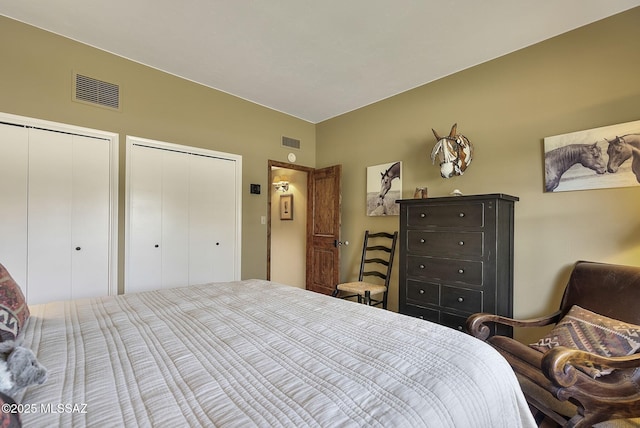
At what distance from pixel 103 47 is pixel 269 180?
2.22 metres

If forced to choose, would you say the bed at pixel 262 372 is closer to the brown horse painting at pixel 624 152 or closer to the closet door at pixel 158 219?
the closet door at pixel 158 219

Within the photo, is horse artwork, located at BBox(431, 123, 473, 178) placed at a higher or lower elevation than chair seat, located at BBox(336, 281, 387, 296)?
higher

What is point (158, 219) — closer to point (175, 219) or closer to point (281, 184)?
point (175, 219)

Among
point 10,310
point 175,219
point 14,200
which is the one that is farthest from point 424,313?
point 14,200

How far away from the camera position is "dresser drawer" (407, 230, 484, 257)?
7.66ft

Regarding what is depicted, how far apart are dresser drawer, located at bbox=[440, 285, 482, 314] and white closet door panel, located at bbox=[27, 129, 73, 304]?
3.40 meters

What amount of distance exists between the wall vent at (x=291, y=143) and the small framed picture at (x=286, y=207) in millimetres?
1134

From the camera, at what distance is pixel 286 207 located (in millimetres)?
5348

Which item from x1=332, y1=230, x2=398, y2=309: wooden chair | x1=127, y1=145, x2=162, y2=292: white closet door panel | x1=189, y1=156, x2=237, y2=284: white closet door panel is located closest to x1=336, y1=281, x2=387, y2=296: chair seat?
x1=332, y1=230, x2=398, y2=309: wooden chair

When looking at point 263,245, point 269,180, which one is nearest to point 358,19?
→ point 269,180

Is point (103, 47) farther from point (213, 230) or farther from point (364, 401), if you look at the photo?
point (364, 401)

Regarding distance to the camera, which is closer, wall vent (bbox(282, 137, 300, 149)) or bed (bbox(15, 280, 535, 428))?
bed (bbox(15, 280, 535, 428))

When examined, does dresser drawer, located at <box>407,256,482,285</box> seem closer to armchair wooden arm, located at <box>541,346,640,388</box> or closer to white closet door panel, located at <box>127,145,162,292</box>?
armchair wooden arm, located at <box>541,346,640,388</box>

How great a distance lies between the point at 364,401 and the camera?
0.75 meters
